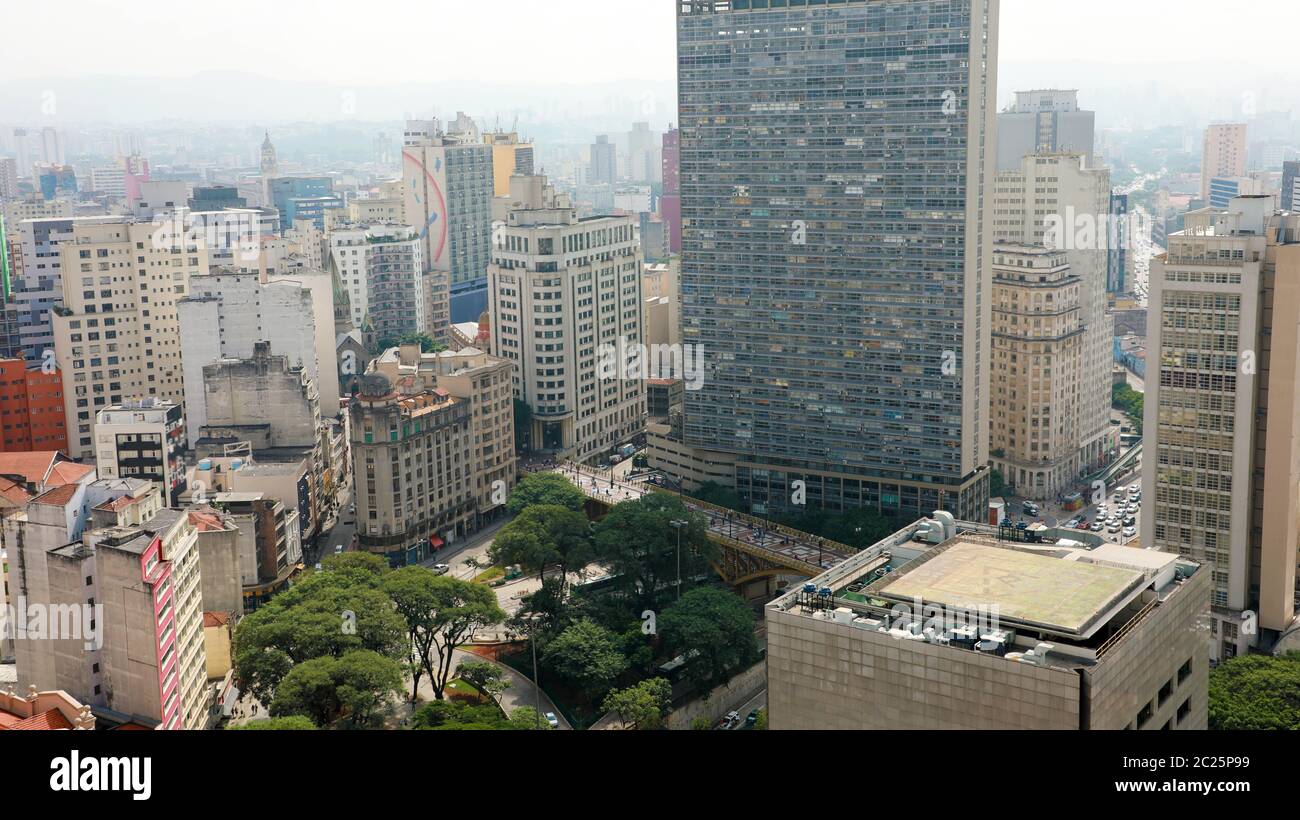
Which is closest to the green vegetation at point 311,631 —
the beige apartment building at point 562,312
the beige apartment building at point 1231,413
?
the beige apartment building at point 1231,413

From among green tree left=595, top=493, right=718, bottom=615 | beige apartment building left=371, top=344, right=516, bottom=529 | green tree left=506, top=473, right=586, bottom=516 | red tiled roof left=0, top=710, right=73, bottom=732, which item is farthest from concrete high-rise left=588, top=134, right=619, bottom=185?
red tiled roof left=0, top=710, right=73, bottom=732

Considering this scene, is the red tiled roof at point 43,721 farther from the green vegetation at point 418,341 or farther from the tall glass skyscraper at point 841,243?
the green vegetation at point 418,341

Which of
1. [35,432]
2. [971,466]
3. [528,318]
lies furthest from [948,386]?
[35,432]

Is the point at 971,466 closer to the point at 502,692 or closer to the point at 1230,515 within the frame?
the point at 1230,515

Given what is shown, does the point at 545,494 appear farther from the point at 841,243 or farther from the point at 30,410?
the point at 30,410

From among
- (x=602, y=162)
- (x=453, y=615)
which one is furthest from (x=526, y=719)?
(x=602, y=162)

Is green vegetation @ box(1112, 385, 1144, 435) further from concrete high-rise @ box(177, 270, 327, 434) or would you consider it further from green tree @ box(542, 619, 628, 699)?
concrete high-rise @ box(177, 270, 327, 434)
